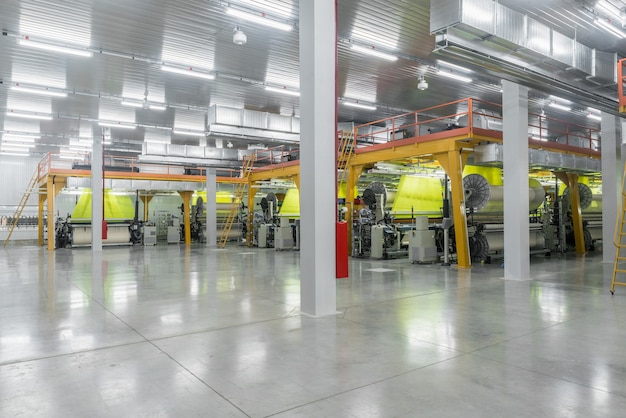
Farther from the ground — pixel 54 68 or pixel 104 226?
pixel 54 68

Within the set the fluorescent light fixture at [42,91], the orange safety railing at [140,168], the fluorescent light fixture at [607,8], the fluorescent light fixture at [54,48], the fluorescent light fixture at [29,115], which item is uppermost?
the fluorescent light fixture at [607,8]

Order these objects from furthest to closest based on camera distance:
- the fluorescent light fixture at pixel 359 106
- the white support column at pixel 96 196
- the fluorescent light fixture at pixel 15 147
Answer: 1. the fluorescent light fixture at pixel 15 147
2. the white support column at pixel 96 196
3. the fluorescent light fixture at pixel 359 106

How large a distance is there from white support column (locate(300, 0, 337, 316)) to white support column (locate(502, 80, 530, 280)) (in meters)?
5.32

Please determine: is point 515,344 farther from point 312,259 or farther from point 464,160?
point 464,160

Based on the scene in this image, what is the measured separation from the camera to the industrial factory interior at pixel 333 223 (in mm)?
3363

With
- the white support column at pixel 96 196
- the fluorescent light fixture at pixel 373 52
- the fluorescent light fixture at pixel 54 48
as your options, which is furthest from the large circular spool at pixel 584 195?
the white support column at pixel 96 196

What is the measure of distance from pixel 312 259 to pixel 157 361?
2.41 m

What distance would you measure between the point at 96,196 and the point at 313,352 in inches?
646

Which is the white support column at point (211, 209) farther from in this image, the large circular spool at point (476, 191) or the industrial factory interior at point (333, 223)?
the large circular spool at point (476, 191)

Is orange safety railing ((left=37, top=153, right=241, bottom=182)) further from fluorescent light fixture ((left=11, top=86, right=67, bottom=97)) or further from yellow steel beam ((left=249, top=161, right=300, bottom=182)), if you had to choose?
fluorescent light fixture ((left=11, top=86, right=67, bottom=97))

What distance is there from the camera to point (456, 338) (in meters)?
4.57

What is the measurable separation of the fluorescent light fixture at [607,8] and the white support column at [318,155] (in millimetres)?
6994

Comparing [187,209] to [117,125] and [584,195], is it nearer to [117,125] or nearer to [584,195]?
[117,125]

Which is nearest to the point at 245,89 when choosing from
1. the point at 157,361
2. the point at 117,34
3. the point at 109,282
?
the point at 117,34
